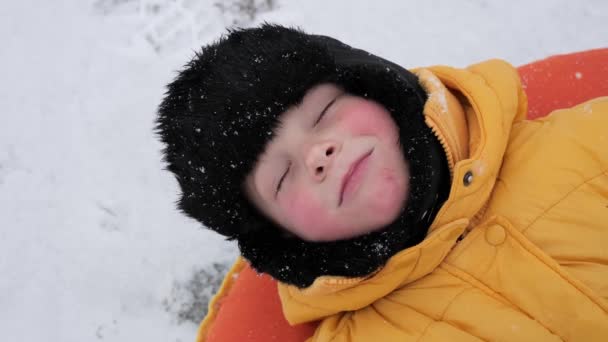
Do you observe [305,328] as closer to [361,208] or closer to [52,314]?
[361,208]

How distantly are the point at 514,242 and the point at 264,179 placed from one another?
504 millimetres

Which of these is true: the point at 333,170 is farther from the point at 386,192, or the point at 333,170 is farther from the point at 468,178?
the point at 468,178

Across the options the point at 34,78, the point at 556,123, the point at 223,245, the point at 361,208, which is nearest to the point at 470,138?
the point at 556,123

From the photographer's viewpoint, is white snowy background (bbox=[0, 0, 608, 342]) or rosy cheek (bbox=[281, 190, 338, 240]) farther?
white snowy background (bbox=[0, 0, 608, 342])

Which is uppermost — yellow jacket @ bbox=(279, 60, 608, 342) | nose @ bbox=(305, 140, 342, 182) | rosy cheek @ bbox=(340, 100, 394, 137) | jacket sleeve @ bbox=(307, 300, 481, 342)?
rosy cheek @ bbox=(340, 100, 394, 137)

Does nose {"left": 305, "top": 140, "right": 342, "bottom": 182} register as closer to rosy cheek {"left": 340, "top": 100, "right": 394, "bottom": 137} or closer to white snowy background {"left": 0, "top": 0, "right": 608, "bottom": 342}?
rosy cheek {"left": 340, "top": 100, "right": 394, "bottom": 137}

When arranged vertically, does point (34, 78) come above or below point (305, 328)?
above

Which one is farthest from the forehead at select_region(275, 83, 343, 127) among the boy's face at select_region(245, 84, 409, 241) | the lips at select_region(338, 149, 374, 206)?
the lips at select_region(338, 149, 374, 206)

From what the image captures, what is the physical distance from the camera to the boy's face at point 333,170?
0.94 m

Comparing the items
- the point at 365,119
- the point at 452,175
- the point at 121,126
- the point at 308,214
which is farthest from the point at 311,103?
the point at 121,126

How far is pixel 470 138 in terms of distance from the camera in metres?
1.09

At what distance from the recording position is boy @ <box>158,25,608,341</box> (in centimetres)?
96

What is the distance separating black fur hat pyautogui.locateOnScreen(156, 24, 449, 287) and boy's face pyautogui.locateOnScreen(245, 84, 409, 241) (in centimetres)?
2

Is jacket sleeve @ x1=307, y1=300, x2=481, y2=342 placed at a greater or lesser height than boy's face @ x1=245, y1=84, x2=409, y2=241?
lesser
